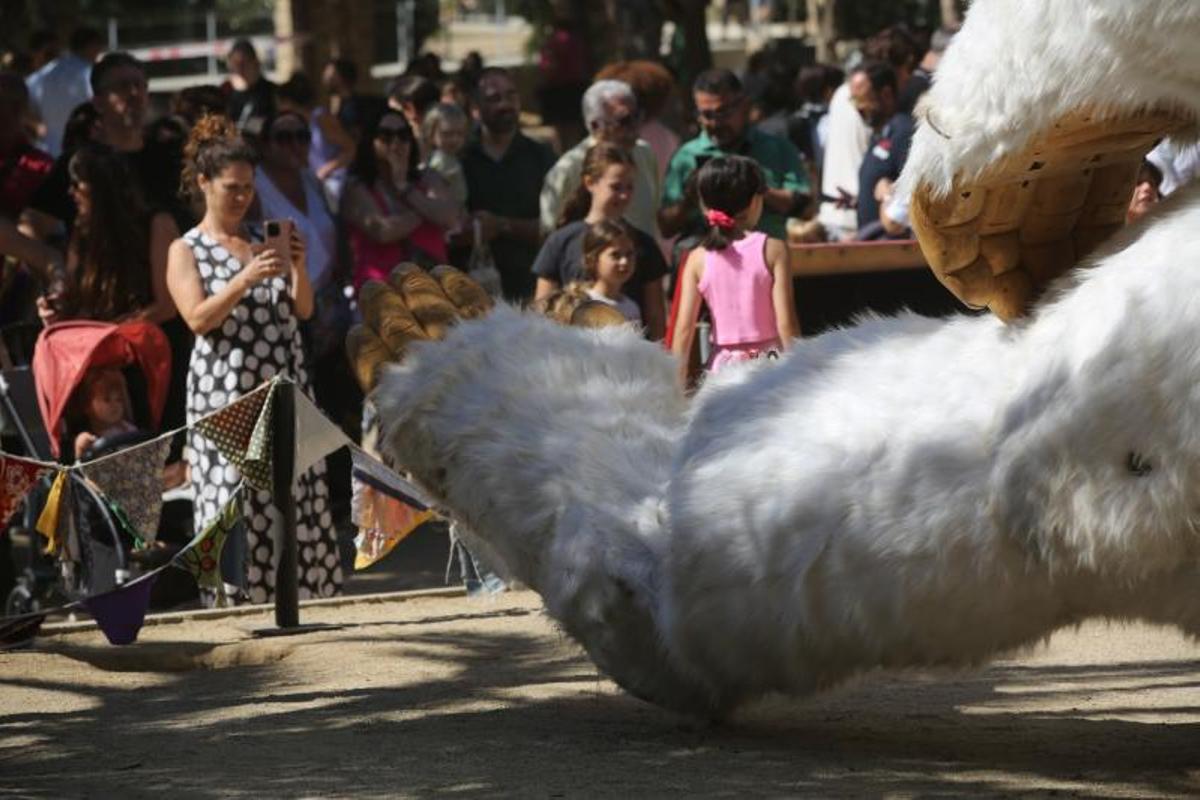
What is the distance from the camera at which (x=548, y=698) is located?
645 cm

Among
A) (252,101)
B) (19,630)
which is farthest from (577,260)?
(252,101)

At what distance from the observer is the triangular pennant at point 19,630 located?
24.6ft

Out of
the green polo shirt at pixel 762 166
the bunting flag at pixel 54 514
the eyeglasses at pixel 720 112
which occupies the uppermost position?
the eyeglasses at pixel 720 112

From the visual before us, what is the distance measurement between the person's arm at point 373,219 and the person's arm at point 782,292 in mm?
2964

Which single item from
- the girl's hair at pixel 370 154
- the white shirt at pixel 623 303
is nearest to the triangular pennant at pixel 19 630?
the white shirt at pixel 623 303

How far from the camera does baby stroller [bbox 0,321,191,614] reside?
8.55 meters

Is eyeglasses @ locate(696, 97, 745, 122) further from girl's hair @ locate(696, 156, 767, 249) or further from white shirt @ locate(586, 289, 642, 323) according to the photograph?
girl's hair @ locate(696, 156, 767, 249)

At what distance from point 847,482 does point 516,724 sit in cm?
145

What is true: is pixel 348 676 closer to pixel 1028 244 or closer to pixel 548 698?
pixel 548 698

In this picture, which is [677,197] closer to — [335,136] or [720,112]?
[720,112]

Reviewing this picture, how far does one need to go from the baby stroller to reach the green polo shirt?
10.2 ft

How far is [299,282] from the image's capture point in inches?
351

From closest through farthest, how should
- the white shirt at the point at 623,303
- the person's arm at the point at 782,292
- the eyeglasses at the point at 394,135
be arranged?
the person's arm at the point at 782,292 < the white shirt at the point at 623,303 < the eyeglasses at the point at 394,135

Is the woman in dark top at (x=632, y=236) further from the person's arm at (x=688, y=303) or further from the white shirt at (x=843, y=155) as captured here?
the white shirt at (x=843, y=155)
